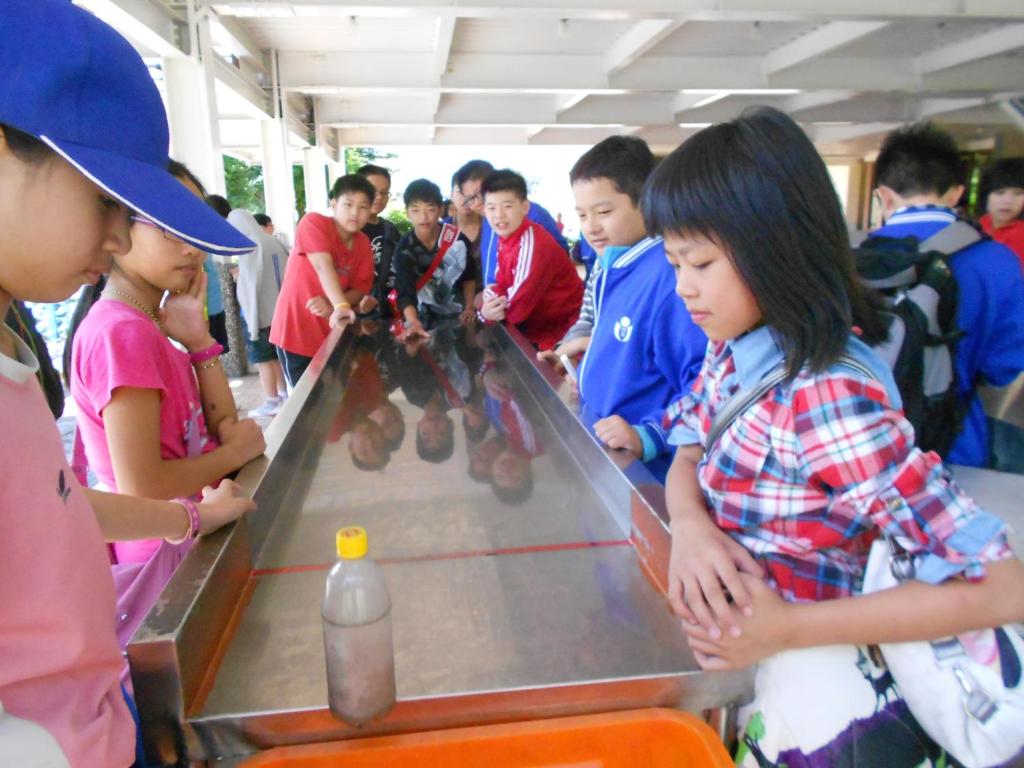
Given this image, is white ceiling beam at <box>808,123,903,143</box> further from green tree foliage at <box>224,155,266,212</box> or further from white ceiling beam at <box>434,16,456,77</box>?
green tree foliage at <box>224,155,266,212</box>

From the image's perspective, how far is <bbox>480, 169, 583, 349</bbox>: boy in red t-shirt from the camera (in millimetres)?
3355

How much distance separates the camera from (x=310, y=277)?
410 cm

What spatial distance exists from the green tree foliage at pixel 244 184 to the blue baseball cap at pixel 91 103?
19188 mm

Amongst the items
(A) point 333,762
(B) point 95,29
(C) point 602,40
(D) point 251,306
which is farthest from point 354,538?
(C) point 602,40

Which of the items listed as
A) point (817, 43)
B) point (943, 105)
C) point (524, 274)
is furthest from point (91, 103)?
point (943, 105)

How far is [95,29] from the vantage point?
2.47 ft

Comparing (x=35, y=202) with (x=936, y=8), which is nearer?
(x=35, y=202)

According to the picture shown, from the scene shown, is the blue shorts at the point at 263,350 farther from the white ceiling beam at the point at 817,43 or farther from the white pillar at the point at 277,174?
the white ceiling beam at the point at 817,43

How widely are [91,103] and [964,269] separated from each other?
7.45 ft

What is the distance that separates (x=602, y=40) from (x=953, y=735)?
9.78 meters

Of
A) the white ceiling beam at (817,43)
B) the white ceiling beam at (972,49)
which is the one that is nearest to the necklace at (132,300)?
the white ceiling beam at (817,43)

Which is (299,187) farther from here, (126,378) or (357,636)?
(357,636)

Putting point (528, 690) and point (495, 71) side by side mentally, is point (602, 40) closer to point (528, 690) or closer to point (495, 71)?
point (495, 71)

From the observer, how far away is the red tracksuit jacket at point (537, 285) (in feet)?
11.2
